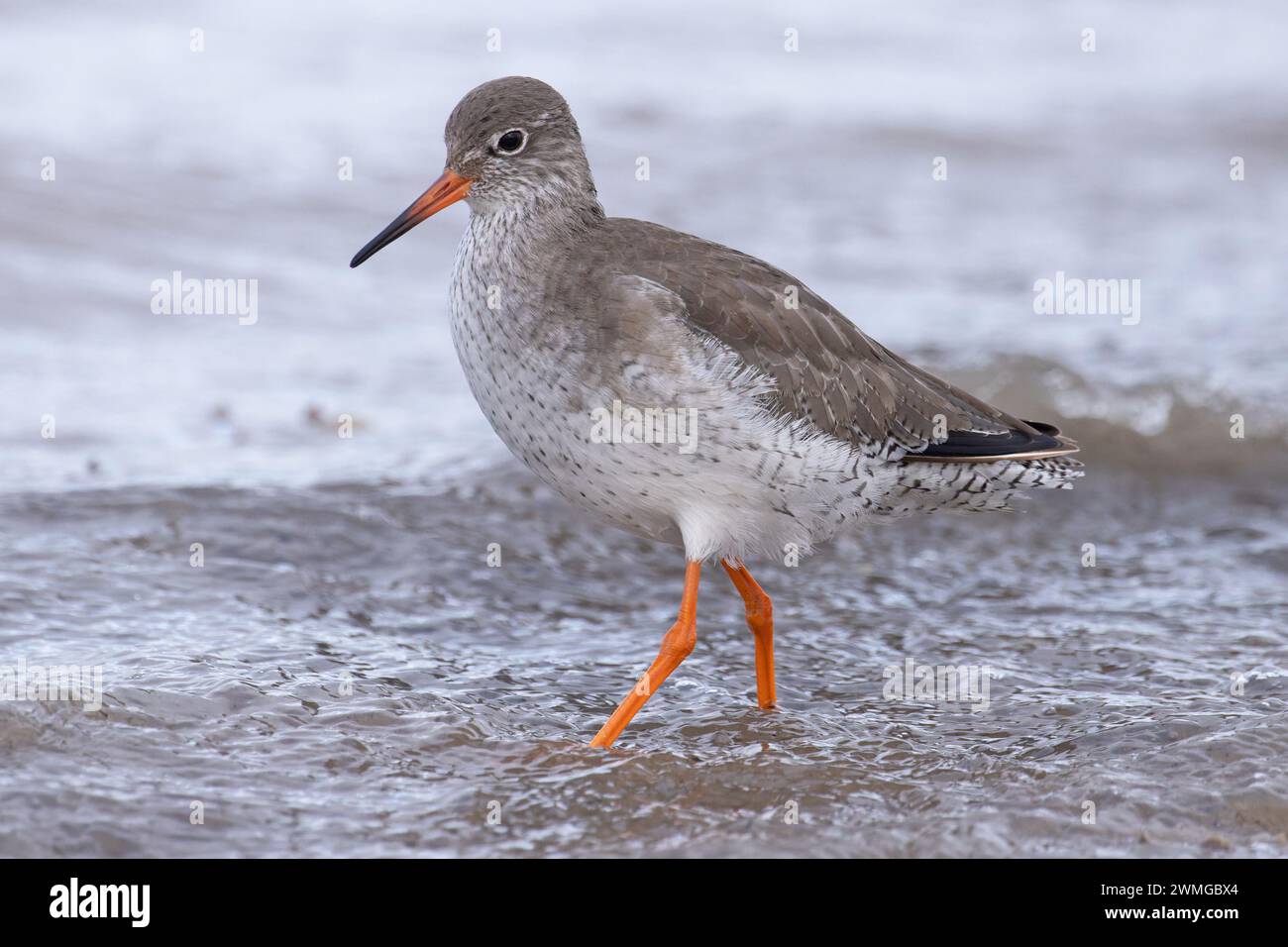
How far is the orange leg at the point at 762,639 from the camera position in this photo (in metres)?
6.97

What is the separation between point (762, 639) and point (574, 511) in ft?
8.59

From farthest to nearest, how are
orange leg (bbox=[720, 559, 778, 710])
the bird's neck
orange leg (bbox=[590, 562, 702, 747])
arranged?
orange leg (bbox=[720, 559, 778, 710]) → the bird's neck → orange leg (bbox=[590, 562, 702, 747])

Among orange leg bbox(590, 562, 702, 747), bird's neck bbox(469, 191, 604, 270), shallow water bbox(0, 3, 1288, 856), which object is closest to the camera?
shallow water bbox(0, 3, 1288, 856)

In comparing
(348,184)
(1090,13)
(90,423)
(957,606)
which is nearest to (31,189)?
(348,184)

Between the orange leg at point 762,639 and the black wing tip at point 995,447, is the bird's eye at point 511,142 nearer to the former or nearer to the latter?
the orange leg at point 762,639

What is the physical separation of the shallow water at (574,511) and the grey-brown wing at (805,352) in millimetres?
1341

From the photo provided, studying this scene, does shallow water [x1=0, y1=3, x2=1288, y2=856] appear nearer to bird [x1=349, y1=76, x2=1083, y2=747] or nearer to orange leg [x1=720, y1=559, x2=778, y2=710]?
orange leg [x1=720, y1=559, x2=778, y2=710]

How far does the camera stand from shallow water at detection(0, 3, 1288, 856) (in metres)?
5.75

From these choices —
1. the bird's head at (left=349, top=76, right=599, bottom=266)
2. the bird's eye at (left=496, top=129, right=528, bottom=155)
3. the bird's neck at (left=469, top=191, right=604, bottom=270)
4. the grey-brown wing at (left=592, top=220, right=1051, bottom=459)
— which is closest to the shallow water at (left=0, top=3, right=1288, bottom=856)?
the grey-brown wing at (left=592, top=220, right=1051, bottom=459)

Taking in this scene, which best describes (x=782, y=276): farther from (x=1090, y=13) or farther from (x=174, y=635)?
(x=1090, y=13)

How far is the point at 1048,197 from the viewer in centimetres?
1636

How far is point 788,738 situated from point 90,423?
5757mm

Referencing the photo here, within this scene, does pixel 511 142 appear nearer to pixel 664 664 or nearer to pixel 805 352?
pixel 805 352

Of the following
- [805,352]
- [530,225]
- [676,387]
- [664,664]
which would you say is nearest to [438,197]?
[530,225]
